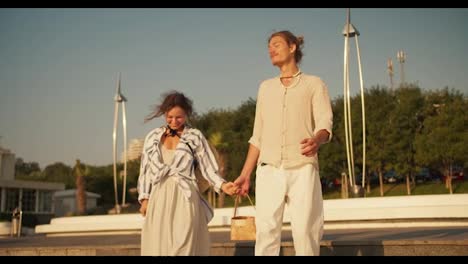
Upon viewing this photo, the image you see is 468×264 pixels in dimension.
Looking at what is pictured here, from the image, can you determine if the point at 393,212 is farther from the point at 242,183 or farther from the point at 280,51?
the point at 280,51

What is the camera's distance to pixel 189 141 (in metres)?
4.73

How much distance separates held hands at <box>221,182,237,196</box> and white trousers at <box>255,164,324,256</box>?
0.32 m

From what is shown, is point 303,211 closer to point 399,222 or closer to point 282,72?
point 282,72

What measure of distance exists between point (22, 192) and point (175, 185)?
3779 centimetres

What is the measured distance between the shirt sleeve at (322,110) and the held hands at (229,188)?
34.2 inches

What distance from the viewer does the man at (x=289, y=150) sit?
393cm

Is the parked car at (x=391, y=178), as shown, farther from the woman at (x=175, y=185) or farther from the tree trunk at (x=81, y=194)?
the woman at (x=175, y=185)

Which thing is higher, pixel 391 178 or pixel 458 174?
pixel 458 174

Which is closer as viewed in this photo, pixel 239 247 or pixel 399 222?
pixel 239 247

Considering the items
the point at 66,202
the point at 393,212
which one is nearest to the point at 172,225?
the point at 393,212

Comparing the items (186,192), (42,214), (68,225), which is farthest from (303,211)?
(42,214)

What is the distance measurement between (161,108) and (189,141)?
43cm

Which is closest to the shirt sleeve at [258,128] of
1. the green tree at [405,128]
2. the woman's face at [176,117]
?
the woman's face at [176,117]

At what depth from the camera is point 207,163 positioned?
4.77 meters
